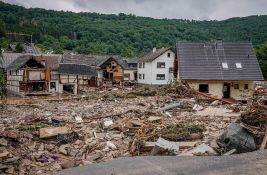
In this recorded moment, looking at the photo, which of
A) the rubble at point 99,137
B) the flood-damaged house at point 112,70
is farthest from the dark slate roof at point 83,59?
the rubble at point 99,137

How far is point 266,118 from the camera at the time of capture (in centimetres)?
1233

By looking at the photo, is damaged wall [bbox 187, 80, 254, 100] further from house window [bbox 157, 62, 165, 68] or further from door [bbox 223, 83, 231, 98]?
house window [bbox 157, 62, 165, 68]

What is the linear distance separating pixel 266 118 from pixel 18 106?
58.9 ft

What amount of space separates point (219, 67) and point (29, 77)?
19605 mm

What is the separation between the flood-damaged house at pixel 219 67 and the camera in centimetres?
3269

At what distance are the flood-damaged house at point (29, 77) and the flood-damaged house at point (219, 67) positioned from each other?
14749mm

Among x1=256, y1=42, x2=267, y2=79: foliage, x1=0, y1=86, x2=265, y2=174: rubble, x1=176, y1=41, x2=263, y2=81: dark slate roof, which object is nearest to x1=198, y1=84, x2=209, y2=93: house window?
x1=176, y1=41, x2=263, y2=81: dark slate roof

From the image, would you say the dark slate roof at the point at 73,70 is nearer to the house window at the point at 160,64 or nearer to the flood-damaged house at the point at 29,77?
the flood-damaged house at the point at 29,77

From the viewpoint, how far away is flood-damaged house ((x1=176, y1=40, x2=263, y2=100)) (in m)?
32.7

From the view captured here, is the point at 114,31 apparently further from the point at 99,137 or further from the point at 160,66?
the point at 99,137

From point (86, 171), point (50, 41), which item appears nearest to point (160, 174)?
point (86, 171)

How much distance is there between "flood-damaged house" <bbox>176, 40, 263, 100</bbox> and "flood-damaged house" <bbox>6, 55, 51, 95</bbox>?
14.7 meters

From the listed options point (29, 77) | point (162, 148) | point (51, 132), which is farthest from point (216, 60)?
point (162, 148)

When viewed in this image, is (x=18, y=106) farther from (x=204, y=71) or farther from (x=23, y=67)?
(x=204, y=71)
